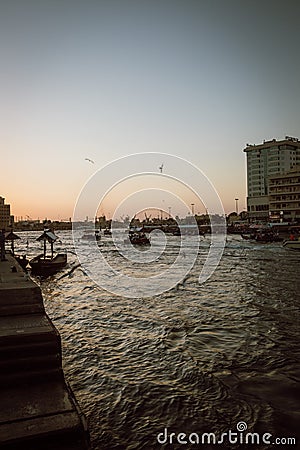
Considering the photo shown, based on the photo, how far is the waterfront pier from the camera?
4.14 m

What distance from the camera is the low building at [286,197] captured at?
85.9m

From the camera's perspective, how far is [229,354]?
29.7 ft

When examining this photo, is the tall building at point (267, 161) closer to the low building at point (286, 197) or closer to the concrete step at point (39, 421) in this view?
the low building at point (286, 197)

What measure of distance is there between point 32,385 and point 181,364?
4095mm

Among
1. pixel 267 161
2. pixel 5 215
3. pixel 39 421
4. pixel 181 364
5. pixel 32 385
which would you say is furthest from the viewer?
pixel 5 215

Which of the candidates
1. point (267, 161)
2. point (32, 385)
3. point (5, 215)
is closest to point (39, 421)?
point (32, 385)

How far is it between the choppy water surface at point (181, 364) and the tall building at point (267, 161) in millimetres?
109631

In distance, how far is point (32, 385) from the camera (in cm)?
533

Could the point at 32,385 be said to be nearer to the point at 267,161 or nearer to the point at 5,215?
the point at 267,161

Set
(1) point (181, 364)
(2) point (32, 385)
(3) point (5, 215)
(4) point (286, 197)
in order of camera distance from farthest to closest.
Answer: (3) point (5, 215)
(4) point (286, 197)
(1) point (181, 364)
(2) point (32, 385)

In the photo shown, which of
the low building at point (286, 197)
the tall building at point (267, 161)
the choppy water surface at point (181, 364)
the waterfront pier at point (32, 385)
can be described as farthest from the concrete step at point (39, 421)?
the tall building at point (267, 161)

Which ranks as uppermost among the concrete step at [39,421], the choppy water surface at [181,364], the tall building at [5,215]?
the tall building at [5,215]

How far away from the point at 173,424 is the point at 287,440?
1.77 meters

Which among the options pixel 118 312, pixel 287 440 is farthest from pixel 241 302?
pixel 287 440
